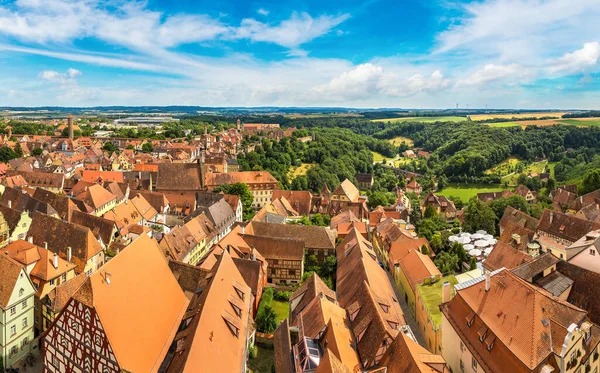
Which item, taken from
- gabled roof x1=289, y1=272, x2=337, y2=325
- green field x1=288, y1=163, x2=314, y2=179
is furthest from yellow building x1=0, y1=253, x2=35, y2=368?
green field x1=288, y1=163, x2=314, y2=179

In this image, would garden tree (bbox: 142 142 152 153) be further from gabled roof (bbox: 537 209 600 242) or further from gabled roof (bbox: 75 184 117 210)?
gabled roof (bbox: 537 209 600 242)

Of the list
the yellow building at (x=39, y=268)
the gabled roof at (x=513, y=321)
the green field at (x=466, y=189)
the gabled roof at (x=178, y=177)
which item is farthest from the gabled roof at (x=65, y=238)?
the green field at (x=466, y=189)

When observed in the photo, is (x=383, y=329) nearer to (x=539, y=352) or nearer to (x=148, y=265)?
(x=539, y=352)

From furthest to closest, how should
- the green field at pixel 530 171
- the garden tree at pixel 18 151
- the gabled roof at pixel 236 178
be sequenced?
the green field at pixel 530 171
the garden tree at pixel 18 151
the gabled roof at pixel 236 178

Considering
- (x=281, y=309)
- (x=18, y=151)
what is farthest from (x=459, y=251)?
(x=18, y=151)

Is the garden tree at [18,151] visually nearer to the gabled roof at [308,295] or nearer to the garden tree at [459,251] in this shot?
the gabled roof at [308,295]

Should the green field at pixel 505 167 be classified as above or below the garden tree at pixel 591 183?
below

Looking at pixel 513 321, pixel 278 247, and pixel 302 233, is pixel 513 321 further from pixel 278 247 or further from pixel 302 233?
pixel 302 233
